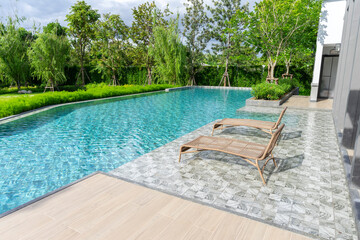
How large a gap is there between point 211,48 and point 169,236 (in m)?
30.5

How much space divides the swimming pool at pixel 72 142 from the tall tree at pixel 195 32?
18.0 meters

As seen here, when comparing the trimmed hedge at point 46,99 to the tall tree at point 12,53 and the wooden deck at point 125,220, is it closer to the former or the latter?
the wooden deck at point 125,220

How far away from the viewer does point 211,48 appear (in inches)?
1206

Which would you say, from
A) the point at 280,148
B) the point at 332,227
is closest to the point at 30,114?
the point at 280,148

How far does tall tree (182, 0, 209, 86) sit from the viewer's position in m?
28.8

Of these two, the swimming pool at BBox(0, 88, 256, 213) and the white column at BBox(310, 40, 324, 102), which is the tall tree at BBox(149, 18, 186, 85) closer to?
the swimming pool at BBox(0, 88, 256, 213)

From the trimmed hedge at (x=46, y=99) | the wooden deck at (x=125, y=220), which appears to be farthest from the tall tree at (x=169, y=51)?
the wooden deck at (x=125, y=220)

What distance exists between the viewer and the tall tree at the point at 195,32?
28.8 metres

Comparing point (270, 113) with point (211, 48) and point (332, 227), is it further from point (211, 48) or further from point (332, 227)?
point (211, 48)

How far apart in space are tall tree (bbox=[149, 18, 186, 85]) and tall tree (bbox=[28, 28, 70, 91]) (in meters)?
8.97

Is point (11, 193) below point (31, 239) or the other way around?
below

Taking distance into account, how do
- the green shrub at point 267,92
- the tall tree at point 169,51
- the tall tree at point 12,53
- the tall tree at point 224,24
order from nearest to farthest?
the green shrub at point 267,92 → the tall tree at point 12,53 → the tall tree at point 169,51 → the tall tree at point 224,24

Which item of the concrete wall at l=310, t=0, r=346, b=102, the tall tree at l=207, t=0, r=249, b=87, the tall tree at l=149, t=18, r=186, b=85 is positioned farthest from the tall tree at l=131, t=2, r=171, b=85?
the concrete wall at l=310, t=0, r=346, b=102

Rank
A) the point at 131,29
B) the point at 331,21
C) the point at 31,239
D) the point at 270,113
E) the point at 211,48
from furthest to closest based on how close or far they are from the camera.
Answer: the point at 211,48 → the point at 131,29 → the point at 331,21 → the point at 270,113 → the point at 31,239
